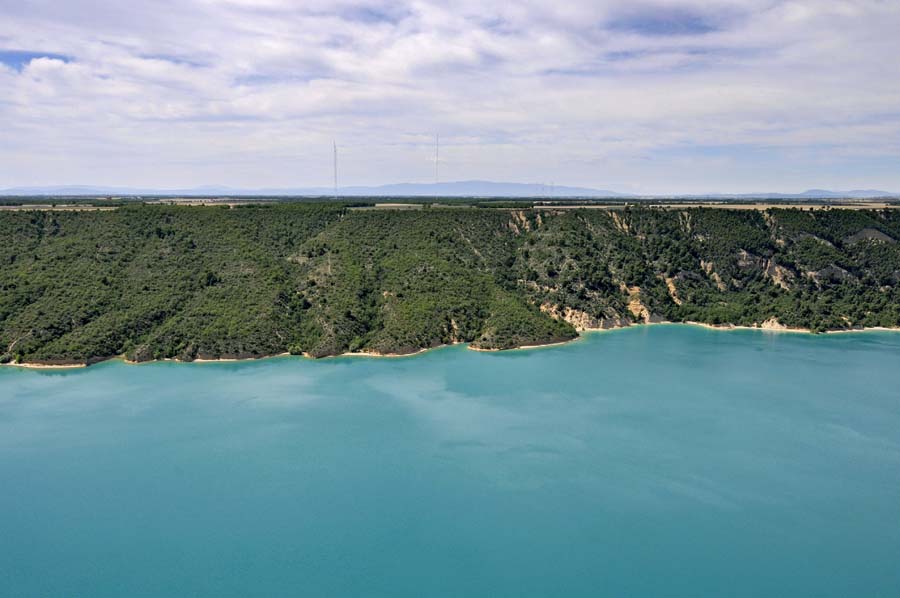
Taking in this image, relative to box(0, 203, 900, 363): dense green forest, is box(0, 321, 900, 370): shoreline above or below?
below

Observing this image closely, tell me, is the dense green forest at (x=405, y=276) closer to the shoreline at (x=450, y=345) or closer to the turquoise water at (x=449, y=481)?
the shoreline at (x=450, y=345)

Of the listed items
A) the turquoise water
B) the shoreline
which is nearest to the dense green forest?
the shoreline

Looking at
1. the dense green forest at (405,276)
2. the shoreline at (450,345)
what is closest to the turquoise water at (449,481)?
the shoreline at (450,345)

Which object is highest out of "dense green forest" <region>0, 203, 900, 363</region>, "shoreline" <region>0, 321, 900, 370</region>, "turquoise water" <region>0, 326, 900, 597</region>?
"dense green forest" <region>0, 203, 900, 363</region>

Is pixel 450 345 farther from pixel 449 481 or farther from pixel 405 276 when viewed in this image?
pixel 449 481

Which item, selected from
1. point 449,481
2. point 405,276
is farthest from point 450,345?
point 449,481

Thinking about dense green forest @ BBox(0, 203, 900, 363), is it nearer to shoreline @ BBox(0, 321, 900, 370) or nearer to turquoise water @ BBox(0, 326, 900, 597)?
shoreline @ BBox(0, 321, 900, 370)
